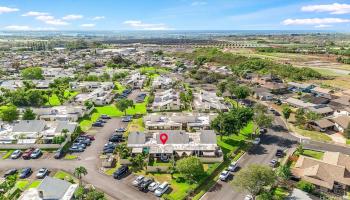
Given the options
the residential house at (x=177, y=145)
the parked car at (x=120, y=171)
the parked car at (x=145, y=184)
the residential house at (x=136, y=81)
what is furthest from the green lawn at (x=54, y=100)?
the parked car at (x=145, y=184)

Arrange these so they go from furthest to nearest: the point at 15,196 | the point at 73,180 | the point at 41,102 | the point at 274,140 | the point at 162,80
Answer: the point at 162,80 < the point at 41,102 < the point at 274,140 < the point at 73,180 < the point at 15,196

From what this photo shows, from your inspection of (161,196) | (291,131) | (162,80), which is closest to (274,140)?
(291,131)

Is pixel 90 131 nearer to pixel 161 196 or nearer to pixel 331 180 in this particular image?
pixel 161 196

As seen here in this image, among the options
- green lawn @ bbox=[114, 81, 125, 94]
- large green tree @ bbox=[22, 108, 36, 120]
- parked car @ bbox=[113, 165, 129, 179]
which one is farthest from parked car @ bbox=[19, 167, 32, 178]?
green lawn @ bbox=[114, 81, 125, 94]

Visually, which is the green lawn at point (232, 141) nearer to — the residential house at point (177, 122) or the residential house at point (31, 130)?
the residential house at point (177, 122)

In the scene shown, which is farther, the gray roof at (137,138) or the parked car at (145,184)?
the gray roof at (137,138)

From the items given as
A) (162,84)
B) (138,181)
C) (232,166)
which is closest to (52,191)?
(138,181)

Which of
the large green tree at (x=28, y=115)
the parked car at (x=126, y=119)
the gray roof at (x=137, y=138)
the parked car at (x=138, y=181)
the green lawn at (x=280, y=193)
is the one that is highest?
the large green tree at (x=28, y=115)
